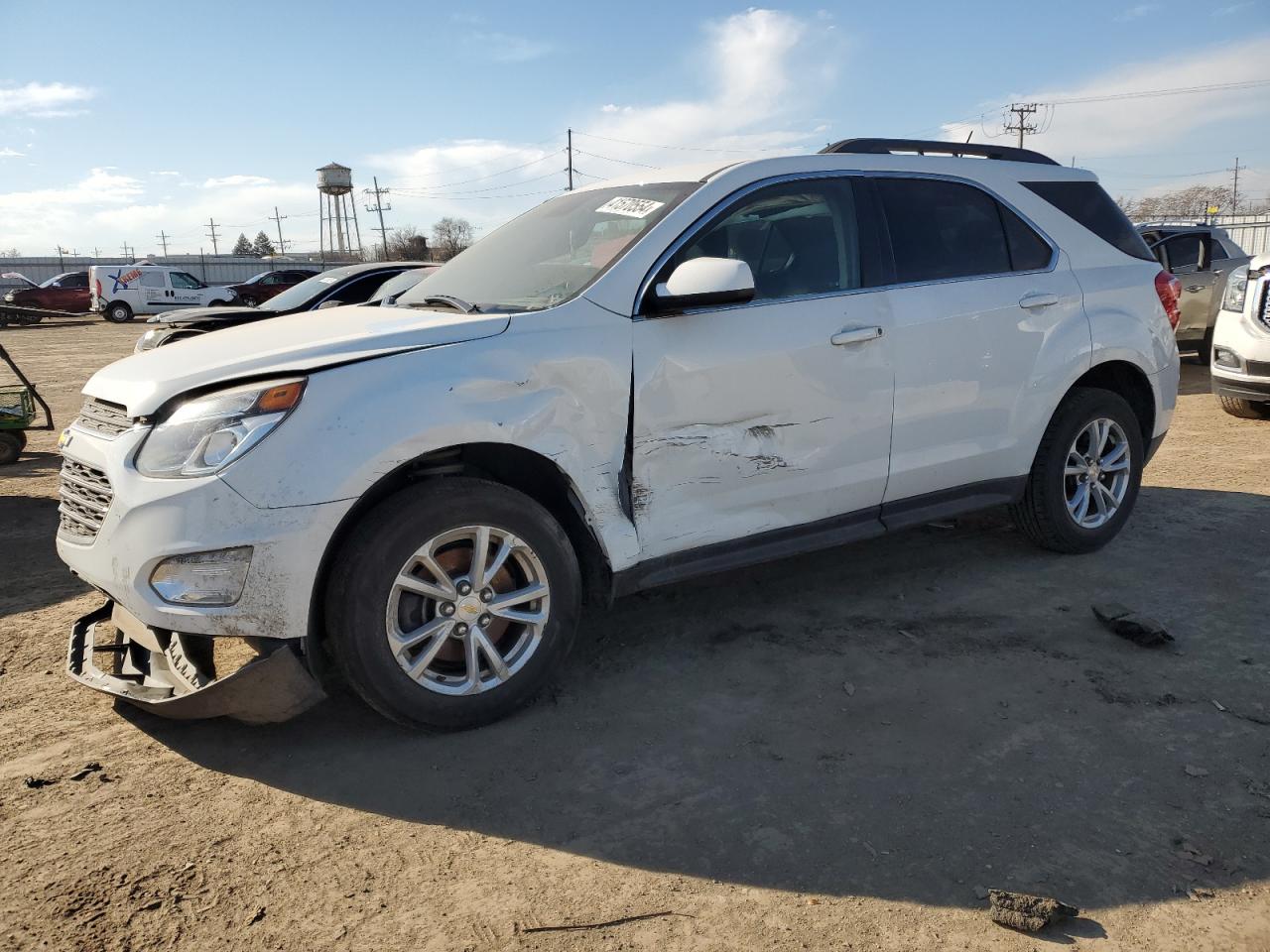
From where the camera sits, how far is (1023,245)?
453cm

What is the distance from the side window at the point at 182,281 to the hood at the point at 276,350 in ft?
111

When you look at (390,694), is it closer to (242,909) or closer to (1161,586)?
(242,909)

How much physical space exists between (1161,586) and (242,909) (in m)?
4.07

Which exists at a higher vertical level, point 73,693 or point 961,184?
point 961,184

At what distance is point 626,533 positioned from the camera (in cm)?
341

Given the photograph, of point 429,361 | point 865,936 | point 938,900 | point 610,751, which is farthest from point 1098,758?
point 429,361

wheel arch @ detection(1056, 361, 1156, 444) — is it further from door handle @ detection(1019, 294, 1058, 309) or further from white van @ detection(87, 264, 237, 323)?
white van @ detection(87, 264, 237, 323)

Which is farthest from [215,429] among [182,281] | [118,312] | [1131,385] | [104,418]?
[182,281]

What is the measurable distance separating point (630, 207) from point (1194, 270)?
34.9ft

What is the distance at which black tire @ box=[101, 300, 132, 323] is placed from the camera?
106ft

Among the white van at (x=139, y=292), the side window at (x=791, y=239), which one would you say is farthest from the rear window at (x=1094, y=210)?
the white van at (x=139, y=292)

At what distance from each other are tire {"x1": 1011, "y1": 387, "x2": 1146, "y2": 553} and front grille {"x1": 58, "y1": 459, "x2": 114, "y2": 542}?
3.96 meters

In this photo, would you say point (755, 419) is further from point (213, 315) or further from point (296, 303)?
point (296, 303)

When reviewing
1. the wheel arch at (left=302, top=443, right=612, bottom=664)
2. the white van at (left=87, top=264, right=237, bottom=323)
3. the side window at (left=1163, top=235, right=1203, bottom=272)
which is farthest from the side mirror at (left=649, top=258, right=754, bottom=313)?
the white van at (left=87, top=264, right=237, bottom=323)
